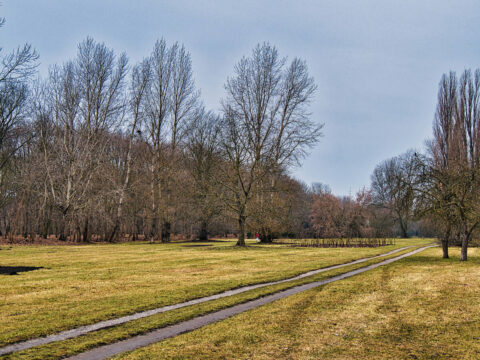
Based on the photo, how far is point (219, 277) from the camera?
37.4 ft

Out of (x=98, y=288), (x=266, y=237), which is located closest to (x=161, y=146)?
(x=266, y=237)

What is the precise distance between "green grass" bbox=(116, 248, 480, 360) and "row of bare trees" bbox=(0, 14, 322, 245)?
17.2m

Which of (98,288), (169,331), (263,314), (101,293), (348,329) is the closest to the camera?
(169,331)

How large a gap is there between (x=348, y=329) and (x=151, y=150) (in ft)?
99.4

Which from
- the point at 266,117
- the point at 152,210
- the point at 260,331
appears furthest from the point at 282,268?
the point at 152,210

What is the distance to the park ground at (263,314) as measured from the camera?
497 centimetres

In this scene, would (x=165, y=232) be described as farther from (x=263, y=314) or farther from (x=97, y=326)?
(x=97, y=326)

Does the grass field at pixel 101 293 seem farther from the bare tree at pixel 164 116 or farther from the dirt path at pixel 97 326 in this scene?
the bare tree at pixel 164 116

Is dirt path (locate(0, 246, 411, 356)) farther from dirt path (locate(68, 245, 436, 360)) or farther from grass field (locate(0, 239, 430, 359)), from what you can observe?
dirt path (locate(68, 245, 436, 360))

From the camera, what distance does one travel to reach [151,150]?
34.0 meters

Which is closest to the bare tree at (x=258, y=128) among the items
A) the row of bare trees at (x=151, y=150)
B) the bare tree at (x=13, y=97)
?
the row of bare trees at (x=151, y=150)

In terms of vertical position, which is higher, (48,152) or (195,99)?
(195,99)

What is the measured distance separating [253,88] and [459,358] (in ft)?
87.2

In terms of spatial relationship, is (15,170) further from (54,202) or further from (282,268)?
(282,268)
